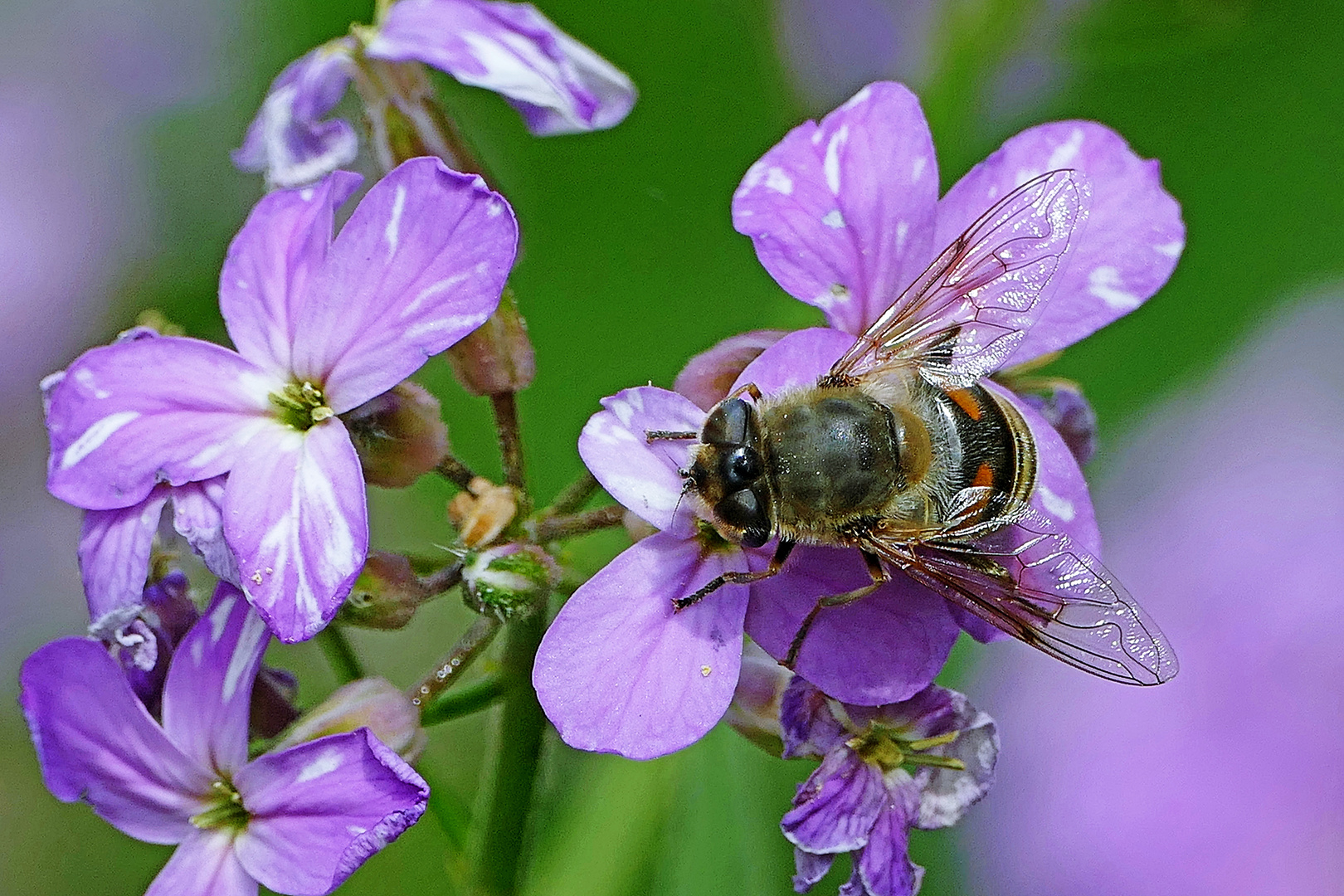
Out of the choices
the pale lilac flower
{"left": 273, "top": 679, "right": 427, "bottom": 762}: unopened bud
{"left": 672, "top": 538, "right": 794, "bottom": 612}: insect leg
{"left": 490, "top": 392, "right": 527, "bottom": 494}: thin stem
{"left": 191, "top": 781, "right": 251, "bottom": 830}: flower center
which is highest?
{"left": 490, "top": 392, "right": 527, "bottom": 494}: thin stem

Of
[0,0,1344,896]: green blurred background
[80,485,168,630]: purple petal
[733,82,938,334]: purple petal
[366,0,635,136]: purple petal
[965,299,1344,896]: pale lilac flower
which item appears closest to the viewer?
[80,485,168,630]: purple petal

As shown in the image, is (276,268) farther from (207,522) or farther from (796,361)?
(796,361)

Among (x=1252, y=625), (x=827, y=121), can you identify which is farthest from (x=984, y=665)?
(x=827, y=121)

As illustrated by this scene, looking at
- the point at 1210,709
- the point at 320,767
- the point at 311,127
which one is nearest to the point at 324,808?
the point at 320,767

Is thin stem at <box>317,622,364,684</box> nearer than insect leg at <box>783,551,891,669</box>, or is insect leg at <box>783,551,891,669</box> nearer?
insect leg at <box>783,551,891,669</box>

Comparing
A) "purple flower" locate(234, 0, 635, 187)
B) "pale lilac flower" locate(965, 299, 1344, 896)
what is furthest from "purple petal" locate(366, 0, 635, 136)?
"pale lilac flower" locate(965, 299, 1344, 896)

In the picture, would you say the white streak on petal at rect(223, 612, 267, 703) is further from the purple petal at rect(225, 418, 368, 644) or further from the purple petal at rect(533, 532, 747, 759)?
the purple petal at rect(533, 532, 747, 759)

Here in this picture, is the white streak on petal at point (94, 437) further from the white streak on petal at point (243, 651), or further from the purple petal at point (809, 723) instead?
the purple petal at point (809, 723)
